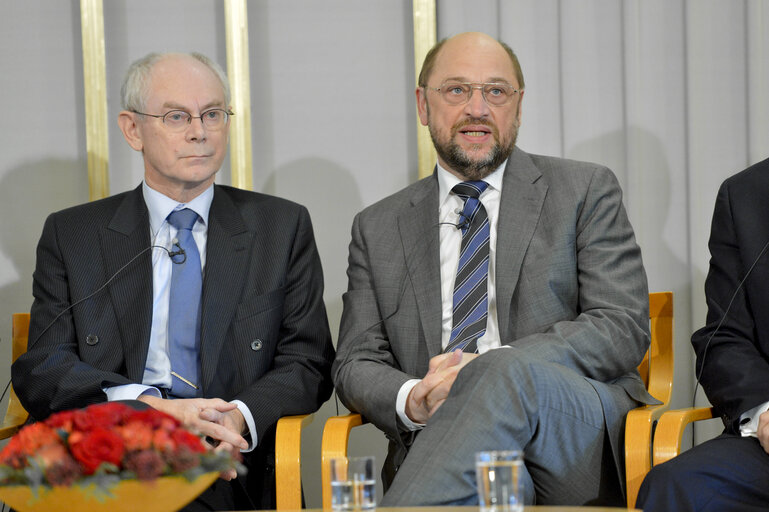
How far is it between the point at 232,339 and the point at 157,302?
0.89ft

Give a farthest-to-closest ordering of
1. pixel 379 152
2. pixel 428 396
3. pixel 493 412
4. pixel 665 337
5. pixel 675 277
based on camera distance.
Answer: pixel 379 152, pixel 675 277, pixel 665 337, pixel 428 396, pixel 493 412

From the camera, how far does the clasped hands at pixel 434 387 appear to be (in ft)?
8.41

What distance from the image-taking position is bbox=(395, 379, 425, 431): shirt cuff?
2.69m

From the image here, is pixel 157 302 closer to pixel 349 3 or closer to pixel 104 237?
pixel 104 237

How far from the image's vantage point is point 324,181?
387 cm

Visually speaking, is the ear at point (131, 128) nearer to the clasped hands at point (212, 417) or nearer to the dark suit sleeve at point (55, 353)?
the dark suit sleeve at point (55, 353)

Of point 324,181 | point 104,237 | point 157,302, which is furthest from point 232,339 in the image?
point 324,181

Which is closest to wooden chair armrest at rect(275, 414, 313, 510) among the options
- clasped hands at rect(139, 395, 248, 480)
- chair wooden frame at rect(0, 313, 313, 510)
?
chair wooden frame at rect(0, 313, 313, 510)

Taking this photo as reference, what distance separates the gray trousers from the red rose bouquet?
549 millimetres

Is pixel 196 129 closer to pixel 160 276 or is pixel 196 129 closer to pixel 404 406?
pixel 160 276

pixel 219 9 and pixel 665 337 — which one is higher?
pixel 219 9

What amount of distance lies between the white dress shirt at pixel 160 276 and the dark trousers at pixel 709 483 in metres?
1.13

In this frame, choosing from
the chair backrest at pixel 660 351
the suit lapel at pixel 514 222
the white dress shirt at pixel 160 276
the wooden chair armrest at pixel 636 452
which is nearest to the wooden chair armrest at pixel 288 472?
the white dress shirt at pixel 160 276

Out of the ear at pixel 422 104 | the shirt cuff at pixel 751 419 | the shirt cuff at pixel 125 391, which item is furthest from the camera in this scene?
the ear at pixel 422 104
